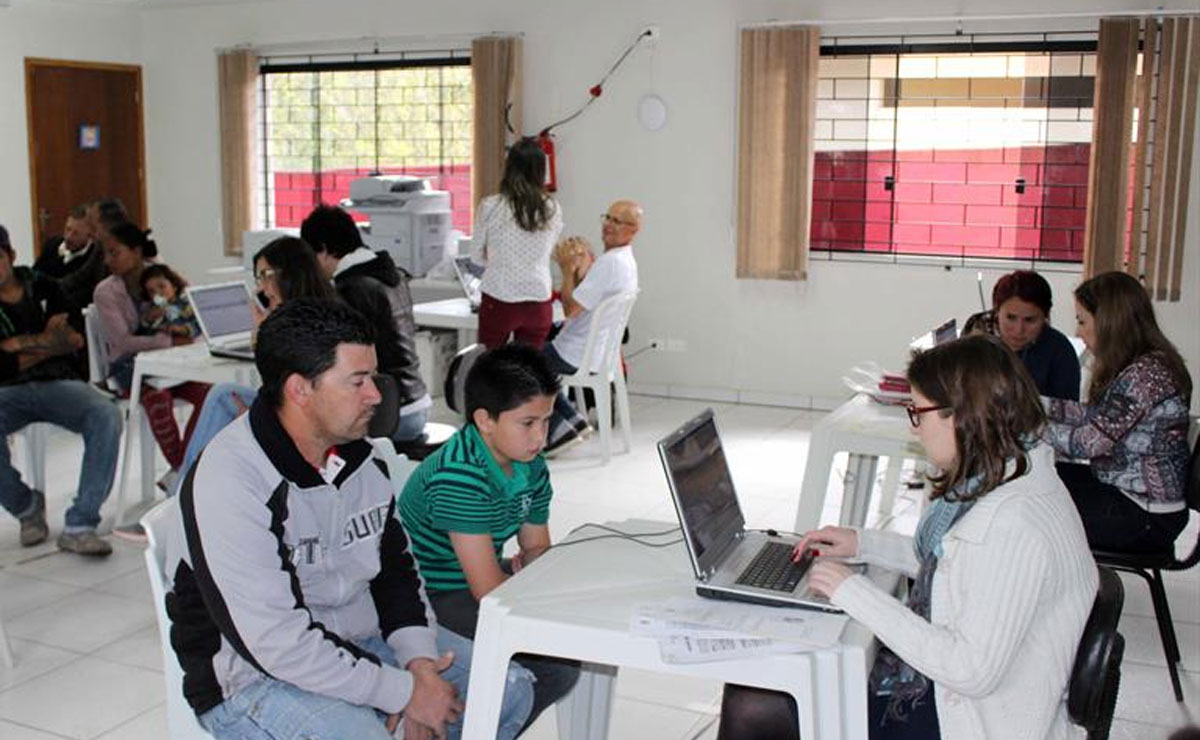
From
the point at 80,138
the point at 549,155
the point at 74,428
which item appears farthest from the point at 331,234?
the point at 80,138

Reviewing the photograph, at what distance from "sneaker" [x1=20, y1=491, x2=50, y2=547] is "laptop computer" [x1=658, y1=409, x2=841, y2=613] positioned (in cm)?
301

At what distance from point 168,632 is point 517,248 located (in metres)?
3.71

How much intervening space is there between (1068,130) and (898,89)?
34.3 inches

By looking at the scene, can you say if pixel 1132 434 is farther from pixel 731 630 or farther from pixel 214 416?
pixel 214 416

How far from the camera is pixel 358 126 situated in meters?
8.63

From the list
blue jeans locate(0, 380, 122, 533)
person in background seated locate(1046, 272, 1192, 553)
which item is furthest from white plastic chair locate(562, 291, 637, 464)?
person in background seated locate(1046, 272, 1192, 553)

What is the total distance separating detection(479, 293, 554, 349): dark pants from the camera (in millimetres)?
5836

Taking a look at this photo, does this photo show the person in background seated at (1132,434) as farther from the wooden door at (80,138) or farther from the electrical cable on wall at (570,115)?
the wooden door at (80,138)

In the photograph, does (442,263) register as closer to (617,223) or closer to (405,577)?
(617,223)

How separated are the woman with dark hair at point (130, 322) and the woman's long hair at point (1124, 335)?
3079 mm

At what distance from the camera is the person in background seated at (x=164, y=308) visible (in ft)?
16.3

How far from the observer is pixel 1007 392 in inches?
77.7

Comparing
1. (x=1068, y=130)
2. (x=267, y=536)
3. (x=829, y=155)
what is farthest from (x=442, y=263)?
(x=267, y=536)

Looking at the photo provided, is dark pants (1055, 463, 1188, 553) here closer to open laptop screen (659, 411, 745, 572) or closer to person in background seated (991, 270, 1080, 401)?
A: person in background seated (991, 270, 1080, 401)
